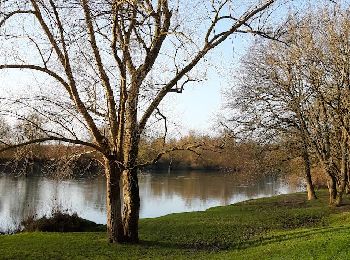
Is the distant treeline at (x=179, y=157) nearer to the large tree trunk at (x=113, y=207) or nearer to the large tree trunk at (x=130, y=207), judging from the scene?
the large tree trunk at (x=113, y=207)

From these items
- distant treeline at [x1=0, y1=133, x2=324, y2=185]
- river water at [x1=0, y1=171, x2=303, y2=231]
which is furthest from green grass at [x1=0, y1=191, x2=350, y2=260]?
river water at [x1=0, y1=171, x2=303, y2=231]

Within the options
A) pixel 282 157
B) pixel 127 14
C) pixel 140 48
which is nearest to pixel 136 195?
pixel 140 48

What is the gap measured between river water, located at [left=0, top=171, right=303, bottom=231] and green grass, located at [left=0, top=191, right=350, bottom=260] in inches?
264

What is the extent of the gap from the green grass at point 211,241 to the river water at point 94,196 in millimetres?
6694

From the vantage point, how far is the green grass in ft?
34.6

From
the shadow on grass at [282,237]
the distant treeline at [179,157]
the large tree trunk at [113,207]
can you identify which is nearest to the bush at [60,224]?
the distant treeline at [179,157]

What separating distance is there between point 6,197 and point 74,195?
459 centimetres

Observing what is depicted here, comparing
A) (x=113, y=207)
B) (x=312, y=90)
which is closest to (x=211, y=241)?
(x=113, y=207)

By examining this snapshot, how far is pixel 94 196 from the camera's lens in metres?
31.2

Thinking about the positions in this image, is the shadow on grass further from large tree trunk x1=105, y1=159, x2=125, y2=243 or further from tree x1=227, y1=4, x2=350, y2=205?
tree x1=227, y1=4, x2=350, y2=205

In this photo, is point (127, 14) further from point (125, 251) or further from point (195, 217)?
point (195, 217)

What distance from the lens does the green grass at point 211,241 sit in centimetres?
1054

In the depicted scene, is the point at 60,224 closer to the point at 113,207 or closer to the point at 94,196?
the point at 113,207

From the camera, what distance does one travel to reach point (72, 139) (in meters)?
11.8
